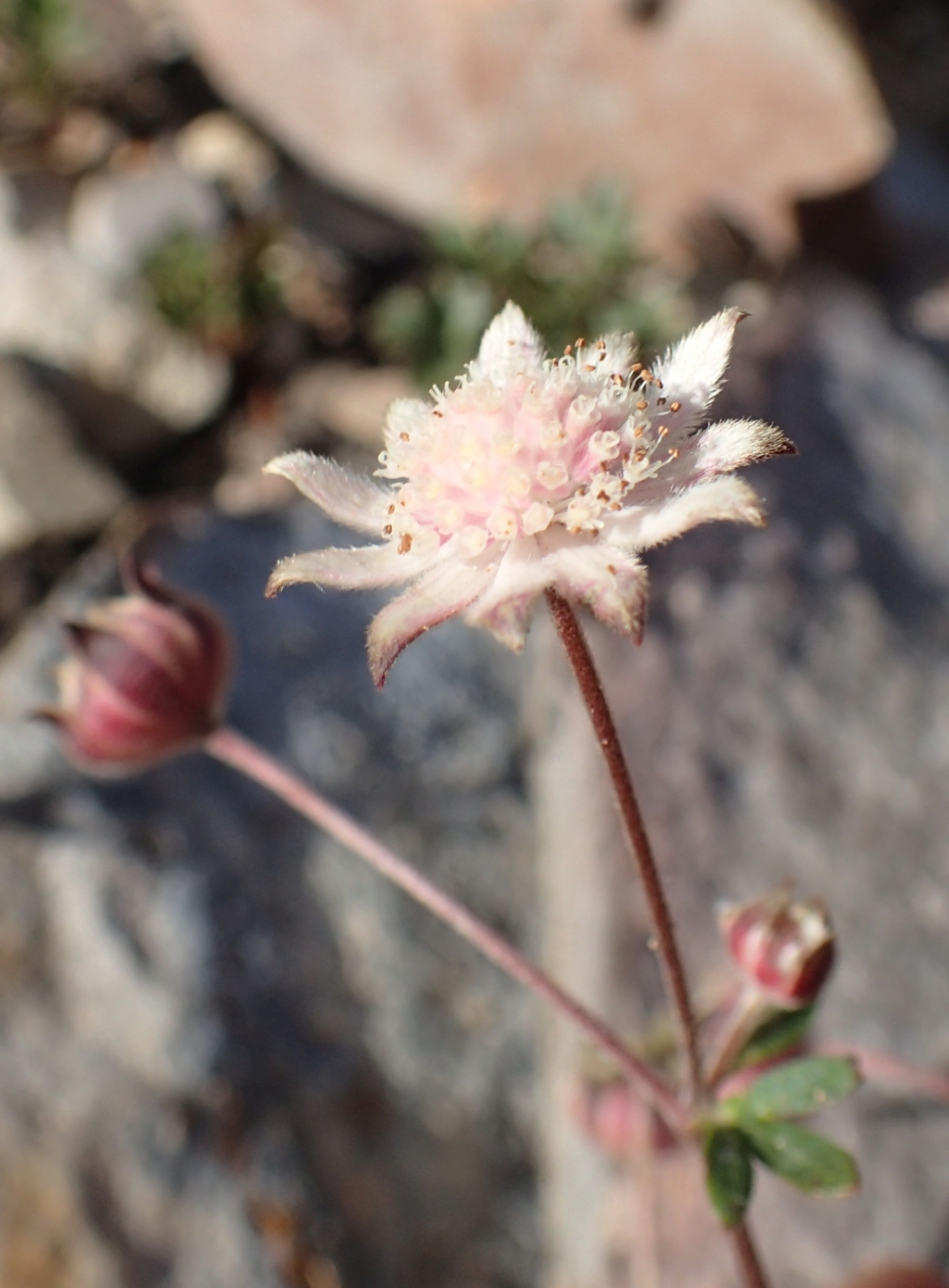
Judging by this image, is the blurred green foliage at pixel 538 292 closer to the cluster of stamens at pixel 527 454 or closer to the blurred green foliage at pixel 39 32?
the blurred green foliage at pixel 39 32

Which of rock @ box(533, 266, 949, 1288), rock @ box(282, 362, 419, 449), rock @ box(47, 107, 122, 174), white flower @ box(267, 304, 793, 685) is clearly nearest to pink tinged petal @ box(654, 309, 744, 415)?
white flower @ box(267, 304, 793, 685)

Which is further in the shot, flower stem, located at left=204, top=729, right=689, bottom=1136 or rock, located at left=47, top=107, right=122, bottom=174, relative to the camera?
rock, located at left=47, top=107, right=122, bottom=174

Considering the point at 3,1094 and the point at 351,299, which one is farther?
the point at 351,299

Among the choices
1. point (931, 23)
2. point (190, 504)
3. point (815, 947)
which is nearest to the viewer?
point (815, 947)

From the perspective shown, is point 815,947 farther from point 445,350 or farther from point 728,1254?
point 445,350

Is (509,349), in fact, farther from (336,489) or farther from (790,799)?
(790,799)

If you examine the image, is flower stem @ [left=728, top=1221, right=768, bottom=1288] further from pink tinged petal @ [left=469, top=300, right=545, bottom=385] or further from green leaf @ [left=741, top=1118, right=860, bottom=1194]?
pink tinged petal @ [left=469, top=300, right=545, bottom=385]

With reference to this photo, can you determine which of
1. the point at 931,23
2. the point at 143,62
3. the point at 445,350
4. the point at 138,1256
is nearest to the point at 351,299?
the point at 445,350
